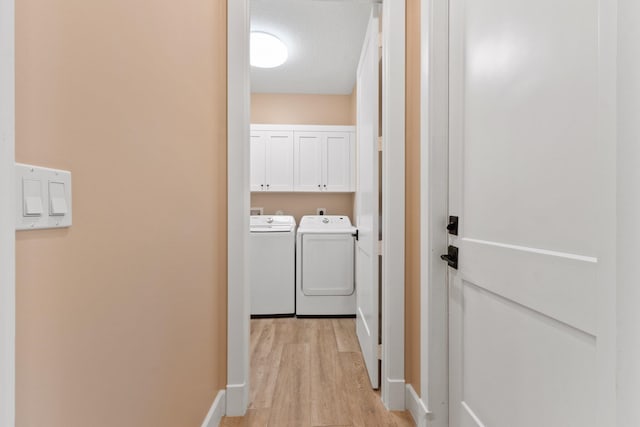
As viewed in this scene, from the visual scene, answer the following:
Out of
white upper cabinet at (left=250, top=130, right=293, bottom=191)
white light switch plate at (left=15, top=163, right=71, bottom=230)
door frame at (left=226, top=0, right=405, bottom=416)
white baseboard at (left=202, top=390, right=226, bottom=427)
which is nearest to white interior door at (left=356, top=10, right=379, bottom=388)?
door frame at (left=226, top=0, right=405, bottom=416)

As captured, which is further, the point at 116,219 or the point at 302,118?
the point at 302,118

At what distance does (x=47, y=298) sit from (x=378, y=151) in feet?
4.97

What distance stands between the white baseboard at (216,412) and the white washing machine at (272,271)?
1.46m

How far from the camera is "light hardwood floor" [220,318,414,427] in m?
1.48

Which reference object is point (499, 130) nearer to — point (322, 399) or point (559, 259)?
point (559, 259)

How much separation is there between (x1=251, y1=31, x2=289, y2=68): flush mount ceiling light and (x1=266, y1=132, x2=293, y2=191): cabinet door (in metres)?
0.79

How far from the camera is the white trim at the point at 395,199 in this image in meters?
1.51

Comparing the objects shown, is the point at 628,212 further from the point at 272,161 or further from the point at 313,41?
the point at 272,161

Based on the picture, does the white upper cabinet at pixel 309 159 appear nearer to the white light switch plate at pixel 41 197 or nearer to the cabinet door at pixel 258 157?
the cabinet door at pixel 258 157

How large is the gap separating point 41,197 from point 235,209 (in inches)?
38.4

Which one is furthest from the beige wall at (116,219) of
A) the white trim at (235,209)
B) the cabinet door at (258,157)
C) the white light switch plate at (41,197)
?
the cabinet door at (258,157)

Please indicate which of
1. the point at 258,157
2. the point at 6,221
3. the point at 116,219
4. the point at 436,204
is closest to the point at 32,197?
the point at 6,221

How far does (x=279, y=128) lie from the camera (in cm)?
349

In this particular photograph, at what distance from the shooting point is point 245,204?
154 cm
